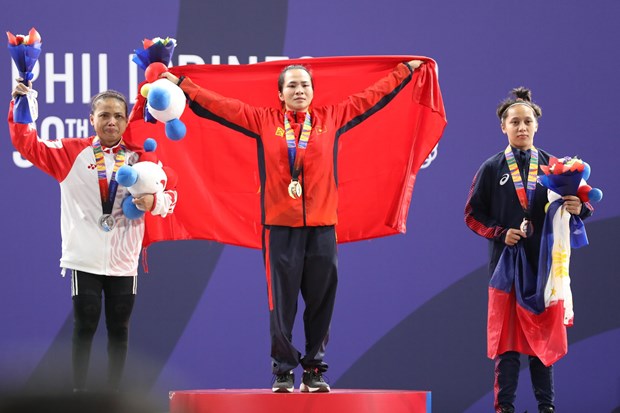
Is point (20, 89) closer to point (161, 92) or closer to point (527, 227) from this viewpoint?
point (161, 92)

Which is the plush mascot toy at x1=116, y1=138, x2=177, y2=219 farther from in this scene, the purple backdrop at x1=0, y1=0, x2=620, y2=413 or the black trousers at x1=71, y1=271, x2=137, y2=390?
the purple backdrop at x1=0, y1=0, x2=620, y2=413

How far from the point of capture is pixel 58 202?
5617 mm

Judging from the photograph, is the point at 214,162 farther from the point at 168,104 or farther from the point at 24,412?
the point at 24,412

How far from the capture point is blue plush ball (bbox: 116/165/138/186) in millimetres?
4078

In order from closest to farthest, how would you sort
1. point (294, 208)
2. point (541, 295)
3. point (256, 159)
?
point (294, 208) → point (541, 295) → point (256, 159)

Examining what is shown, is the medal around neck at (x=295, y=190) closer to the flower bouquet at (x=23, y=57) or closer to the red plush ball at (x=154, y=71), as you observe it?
the red plush ball at (x=154, y=71)

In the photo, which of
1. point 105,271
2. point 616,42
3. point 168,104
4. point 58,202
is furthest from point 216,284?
point 616,42

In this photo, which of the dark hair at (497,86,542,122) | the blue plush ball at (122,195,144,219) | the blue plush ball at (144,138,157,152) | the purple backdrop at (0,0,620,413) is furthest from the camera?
the purple backdrop at (0,0,620,413)

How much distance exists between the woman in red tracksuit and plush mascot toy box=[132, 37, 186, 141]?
7 cm

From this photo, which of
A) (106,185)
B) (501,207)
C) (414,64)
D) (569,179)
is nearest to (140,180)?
(106,185)

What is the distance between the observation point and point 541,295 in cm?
457

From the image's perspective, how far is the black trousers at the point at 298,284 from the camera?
409 cm

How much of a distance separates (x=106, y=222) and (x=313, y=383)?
43.5 inches

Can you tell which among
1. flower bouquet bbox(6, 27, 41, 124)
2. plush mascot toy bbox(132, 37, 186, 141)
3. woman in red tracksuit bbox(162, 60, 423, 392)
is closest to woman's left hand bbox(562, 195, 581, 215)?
woman in red tracksuit bbox(162, 60, 423, 392)
